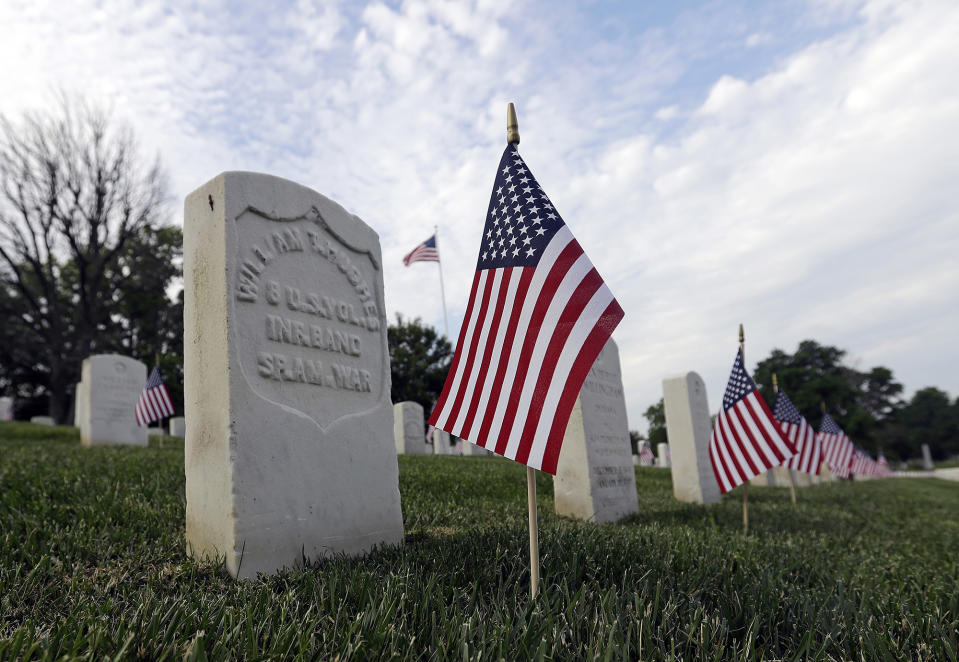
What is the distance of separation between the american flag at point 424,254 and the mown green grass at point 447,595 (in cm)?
1592

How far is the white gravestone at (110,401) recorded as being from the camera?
1119 centimetres

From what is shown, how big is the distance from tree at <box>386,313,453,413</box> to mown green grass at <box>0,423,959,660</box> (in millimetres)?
26563

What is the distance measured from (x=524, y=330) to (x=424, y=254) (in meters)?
18.5

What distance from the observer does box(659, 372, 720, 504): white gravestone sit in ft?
32.9

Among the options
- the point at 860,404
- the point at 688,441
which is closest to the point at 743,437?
the point at 688,441

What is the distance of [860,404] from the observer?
206 feet

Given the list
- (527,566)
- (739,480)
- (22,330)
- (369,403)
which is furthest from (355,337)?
(22,330)

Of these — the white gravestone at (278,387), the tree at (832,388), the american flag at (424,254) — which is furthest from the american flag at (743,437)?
the tree at (832,388)

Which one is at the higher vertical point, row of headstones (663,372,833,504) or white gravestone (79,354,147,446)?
white gravestone (79,354,147,446)

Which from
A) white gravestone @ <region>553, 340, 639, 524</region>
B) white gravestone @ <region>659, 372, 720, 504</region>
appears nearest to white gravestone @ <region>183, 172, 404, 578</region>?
white gravestone @ <region>553, 340, 639, 524</region>

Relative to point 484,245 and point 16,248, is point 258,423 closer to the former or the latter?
point 484,245

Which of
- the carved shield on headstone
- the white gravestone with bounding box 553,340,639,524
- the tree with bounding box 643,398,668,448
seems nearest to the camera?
the carved shield on headstone

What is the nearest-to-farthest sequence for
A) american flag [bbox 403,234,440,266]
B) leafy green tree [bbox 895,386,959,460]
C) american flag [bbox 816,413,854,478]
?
american flag [bbox 816,413,854,478] → american flag [bbox 403,234,440,266] → leafy green tree [bbox 895,386,959,460]

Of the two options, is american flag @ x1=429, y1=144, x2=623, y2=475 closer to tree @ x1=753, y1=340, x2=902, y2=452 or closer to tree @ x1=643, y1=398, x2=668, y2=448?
tree @ x1=753, y1=340, x2=902, y2=452
